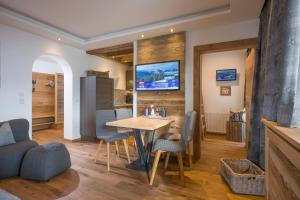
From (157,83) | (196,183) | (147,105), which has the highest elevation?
(157,83)

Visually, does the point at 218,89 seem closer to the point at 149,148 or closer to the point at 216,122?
the point at 216,122

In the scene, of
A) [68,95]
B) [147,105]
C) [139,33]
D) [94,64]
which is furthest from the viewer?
[94,64]

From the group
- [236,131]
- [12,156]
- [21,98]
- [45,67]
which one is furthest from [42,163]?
[45,67]

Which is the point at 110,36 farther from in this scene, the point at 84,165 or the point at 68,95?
the point at 84,165

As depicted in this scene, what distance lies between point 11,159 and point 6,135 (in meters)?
0.44

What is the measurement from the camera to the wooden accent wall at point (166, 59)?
348cm

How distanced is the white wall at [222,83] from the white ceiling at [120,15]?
241cm

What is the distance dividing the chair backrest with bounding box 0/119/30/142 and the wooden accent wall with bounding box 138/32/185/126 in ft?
7.11

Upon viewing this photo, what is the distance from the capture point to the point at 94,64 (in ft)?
17.3

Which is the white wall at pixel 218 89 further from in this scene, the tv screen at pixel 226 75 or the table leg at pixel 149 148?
the table leg at pixel 149 148

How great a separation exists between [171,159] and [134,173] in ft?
2.98

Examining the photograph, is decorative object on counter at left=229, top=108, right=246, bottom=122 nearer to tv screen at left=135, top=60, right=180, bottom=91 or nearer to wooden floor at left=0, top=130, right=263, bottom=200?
wooden floor at left=0, top=130, right=263, bottom=200

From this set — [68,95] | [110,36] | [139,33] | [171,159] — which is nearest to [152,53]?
[139,33]

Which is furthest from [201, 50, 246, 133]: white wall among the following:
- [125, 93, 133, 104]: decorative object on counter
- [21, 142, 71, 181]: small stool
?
[21, 142, 71, 181]: small stool
